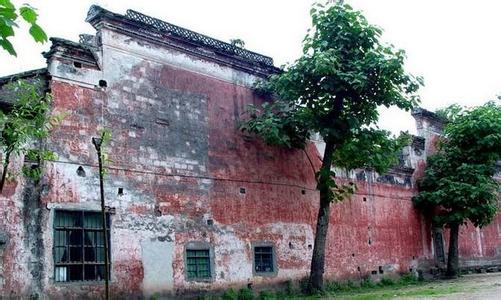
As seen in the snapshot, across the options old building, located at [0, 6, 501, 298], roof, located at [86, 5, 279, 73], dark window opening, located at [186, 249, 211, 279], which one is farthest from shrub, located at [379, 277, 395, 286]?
roof, located at [86, 5, 279, 73]

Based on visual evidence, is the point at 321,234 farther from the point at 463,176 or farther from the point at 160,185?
the point at 463,176

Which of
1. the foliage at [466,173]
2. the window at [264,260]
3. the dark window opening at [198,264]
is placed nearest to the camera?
the dark window opening at [198,264]

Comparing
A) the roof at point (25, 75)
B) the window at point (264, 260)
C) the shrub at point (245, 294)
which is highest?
the roof at point (25, 75)

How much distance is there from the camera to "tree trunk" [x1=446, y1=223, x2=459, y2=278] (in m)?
21.2

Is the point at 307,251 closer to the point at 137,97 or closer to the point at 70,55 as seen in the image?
the point at 137,97

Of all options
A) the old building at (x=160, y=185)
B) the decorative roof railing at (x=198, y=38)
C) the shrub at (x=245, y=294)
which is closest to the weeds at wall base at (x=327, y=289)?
the shrub at (x=245, y=294)

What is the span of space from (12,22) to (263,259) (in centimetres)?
1280

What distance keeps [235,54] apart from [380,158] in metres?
4.94

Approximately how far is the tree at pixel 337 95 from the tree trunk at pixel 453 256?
7.02 meters

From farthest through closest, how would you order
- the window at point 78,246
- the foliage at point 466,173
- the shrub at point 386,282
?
the foliage at point 466,173 < the shrub at point 386,282 < the window at point 78,246

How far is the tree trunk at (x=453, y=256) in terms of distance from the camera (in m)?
21.2

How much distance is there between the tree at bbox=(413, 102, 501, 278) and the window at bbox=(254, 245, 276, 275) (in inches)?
317

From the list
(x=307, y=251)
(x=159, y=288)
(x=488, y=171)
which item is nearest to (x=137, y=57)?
(x=159, y=288)

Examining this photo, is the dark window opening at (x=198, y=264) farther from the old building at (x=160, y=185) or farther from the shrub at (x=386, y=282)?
the shrub at (x=386, y=282)
